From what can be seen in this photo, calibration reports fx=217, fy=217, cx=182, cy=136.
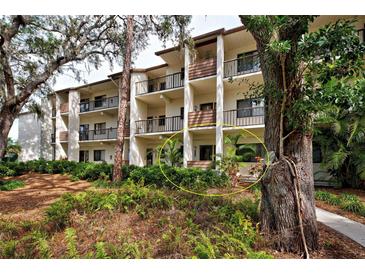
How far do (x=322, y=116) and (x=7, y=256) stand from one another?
544cm

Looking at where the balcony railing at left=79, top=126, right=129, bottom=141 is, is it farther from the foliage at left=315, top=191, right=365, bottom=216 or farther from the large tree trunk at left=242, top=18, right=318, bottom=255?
the large tree trunk at left=242, top=18, right=318, bottom=255

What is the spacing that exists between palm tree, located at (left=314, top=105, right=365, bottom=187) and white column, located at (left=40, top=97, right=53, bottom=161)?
24.0 metres

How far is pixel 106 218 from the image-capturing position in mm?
4629

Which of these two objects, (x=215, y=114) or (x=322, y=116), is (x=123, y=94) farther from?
(x=322, y=116)

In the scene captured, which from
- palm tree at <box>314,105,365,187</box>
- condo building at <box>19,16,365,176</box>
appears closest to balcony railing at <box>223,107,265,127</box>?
condo building at <box>19,16,365,176</box>

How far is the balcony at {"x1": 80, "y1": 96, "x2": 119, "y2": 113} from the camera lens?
18.8m

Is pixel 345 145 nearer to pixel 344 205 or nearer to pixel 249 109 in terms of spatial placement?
pixel 344 205

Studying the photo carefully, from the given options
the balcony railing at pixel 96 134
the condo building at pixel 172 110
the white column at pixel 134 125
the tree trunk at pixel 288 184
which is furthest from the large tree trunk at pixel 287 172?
the balcony railing at pixel 96 134

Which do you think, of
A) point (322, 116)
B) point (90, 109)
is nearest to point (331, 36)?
point (322, 116)

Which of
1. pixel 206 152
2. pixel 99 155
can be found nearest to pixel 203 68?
pixel 206 152

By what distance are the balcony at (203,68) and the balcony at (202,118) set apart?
87.6 inches

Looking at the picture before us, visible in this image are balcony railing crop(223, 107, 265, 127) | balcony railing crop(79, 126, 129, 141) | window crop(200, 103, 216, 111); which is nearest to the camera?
balcony railing crop(223, 107, 265, 127)

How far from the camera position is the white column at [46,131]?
22766mm

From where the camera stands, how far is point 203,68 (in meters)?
13.1
